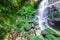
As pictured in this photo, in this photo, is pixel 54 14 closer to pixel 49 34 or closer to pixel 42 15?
pixel 42 15

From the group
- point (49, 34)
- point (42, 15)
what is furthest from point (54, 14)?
point (49, 34)

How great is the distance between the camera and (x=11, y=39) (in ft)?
17.6

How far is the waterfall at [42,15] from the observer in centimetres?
606

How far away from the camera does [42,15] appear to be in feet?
20.4

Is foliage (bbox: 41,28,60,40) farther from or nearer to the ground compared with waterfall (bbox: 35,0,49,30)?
nearer to the ground

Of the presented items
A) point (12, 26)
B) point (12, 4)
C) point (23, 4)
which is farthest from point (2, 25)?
point (23, 4)

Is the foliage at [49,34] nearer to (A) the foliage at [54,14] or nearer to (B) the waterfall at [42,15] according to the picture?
(B) the waterfall at [42,15]

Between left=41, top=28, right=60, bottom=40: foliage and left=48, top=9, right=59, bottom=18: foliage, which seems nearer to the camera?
left=41, top=28, right=60, bottom=40: foliage

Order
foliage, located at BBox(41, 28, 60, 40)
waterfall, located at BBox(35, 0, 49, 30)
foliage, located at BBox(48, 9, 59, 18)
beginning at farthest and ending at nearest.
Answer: waterfall, located at BBox(35, 0, 49, 30) < foliage, located at BBox(48, 9, 59, 18) < foliage, located at BBox(41, 28, 60, 40)

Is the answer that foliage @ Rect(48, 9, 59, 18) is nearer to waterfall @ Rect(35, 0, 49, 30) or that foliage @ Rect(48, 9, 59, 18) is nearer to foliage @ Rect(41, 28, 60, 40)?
waterfall @ Rect(35, 0, 49, 30)

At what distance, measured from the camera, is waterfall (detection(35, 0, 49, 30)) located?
6059 millimetres

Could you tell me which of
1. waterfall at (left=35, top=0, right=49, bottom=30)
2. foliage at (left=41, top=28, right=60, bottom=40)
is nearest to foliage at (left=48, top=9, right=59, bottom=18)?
waterfall at (left=35, top=0, right=49, bottom=30)

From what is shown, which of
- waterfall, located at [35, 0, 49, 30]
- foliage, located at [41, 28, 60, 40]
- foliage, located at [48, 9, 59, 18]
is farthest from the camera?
waterfall, located at [35, 0, 49, 30]

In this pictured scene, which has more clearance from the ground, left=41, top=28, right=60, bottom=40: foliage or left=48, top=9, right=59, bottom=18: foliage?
left=48, top=9, right=59, bottom=18: foliage
